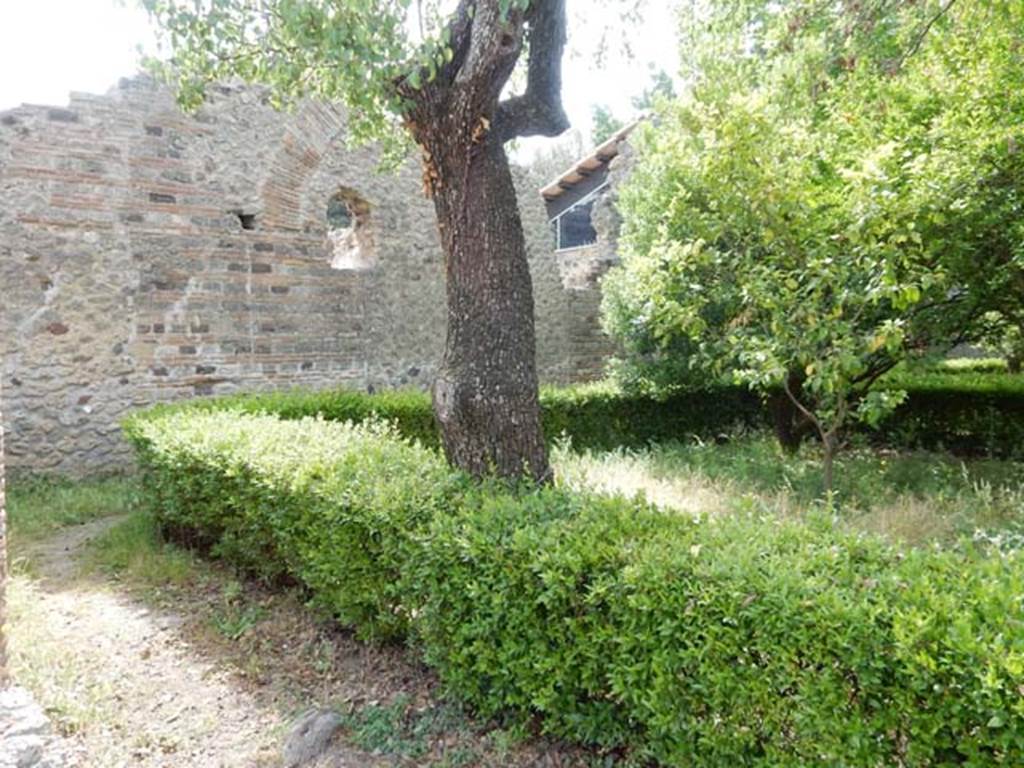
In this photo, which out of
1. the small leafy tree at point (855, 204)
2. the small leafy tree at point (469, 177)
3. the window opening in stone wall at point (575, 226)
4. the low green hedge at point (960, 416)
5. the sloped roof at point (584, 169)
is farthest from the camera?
the window opening in stone wall at point (575, 226)

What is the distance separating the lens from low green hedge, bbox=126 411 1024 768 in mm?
1897

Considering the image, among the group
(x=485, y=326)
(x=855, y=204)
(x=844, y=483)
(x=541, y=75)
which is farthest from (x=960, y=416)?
(x=485, y=326)

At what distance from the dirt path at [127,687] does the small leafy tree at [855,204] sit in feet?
13.4

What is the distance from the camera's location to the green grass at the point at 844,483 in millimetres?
5359

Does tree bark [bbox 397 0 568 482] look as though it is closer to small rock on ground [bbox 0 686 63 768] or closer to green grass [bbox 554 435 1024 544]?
green grass [bbox 554 435 1024 544]

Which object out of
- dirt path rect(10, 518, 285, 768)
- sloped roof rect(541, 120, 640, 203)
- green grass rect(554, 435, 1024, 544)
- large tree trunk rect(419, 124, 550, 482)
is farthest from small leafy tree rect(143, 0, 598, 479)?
sloped roof rect(541, 120, 640, 203)

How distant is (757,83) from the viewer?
9.28 metres

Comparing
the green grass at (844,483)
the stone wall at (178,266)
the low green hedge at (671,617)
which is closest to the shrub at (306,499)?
the low green hedge at (671,617)

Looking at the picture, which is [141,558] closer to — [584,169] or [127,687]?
[127,687]

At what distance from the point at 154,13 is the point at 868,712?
4.52m

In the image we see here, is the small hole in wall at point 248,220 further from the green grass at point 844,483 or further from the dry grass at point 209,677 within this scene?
the dry grass at point 209,677

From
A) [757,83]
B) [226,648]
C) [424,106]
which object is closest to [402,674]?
[226,648]

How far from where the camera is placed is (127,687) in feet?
11.6

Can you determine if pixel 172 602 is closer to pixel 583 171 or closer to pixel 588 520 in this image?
pixel 588 520
